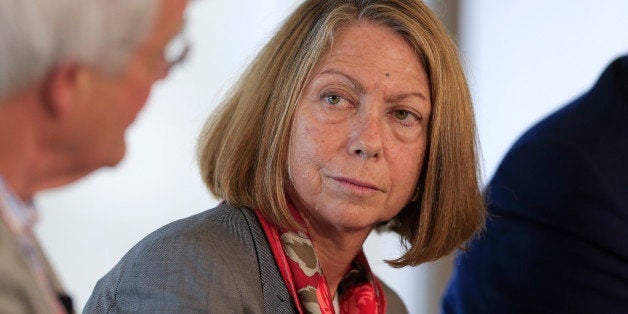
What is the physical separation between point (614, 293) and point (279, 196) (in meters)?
0.87

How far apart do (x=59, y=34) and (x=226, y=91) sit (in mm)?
→ 1065

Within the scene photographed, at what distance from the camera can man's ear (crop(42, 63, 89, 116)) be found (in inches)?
28.6

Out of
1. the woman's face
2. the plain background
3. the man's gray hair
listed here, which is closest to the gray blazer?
the woman's face

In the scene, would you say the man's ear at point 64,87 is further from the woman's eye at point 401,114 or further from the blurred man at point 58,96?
the woman's eye at point 401,114

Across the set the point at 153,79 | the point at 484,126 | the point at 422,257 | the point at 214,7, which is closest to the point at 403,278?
the point at 484,126

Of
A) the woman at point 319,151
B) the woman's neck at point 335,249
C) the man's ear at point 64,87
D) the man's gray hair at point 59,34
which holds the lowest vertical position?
the woman's neck at point 335,249

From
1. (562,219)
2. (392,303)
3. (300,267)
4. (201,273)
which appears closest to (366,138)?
(300,267)

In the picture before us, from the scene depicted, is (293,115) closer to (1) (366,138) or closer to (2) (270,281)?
(1) (366,138)

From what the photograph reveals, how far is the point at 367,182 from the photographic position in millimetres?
1557

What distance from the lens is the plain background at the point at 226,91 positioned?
2.45 meters

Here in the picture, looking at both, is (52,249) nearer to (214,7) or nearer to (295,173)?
(214,7)

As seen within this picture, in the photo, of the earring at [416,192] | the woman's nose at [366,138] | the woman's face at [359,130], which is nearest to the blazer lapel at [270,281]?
the woman's face at [359,130]

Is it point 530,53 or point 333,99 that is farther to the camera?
point 530,53

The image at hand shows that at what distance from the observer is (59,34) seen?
27.6 inches
